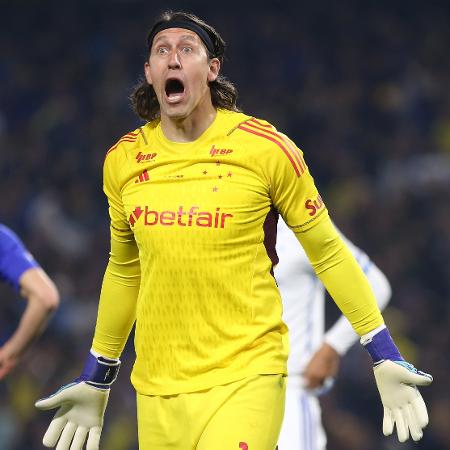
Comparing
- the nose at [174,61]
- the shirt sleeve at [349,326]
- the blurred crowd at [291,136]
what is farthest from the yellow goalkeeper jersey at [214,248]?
the blurred crowd at [291,136]

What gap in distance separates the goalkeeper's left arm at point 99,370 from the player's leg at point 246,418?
23.9 inches

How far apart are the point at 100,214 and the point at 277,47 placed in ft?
7.94

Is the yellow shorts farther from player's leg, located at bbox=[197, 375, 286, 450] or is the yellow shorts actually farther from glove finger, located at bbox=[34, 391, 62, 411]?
glove finger, located at bbox=[34, 391, 62, 411]

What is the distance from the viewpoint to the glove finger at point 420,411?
154 inches

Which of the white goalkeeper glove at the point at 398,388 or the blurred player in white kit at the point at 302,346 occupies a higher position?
the blurred player in white kit at the point at 302,346

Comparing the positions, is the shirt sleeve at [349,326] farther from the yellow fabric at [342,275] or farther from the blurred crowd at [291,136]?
the blurred crowd at [291,136]

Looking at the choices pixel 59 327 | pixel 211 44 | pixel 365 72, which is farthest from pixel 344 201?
pixel 211 44

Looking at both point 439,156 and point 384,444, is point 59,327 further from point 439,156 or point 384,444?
point 439,156

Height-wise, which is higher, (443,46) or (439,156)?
(443,46)

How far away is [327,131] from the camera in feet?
33.8

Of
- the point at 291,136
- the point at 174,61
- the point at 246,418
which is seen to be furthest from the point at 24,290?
the point at 291,136

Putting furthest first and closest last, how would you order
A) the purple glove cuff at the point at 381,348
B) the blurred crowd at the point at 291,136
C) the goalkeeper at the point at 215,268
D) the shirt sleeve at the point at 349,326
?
the blurred crowd at the point at 291,136
the shirt sleeve at the point at 349,326
the purple glove cuff at the point at 381,348
the goalkeeper at the point at 215,268

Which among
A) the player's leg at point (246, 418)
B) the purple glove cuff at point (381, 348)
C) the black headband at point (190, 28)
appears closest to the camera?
the player's leg at point (246, 418)

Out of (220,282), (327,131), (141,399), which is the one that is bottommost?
(141,399)
